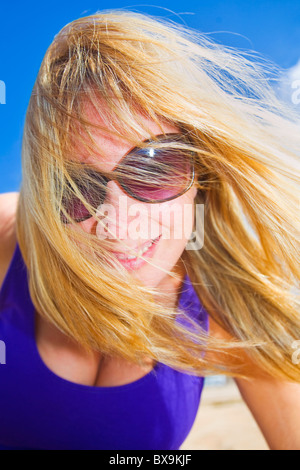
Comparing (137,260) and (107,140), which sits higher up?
(107,140)

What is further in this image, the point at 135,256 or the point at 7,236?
Answer: the point at 7,236

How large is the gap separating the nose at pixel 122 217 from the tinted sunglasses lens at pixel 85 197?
18 millimetres

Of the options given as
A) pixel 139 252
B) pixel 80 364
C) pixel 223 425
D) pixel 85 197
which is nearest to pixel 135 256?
pixel 139 252

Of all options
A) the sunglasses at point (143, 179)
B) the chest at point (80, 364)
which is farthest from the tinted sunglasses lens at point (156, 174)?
the chest at point (80, 364)

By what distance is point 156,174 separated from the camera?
3.24 ft

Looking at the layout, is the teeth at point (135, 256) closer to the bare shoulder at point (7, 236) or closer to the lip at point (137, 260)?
the lip at point (137, 260)

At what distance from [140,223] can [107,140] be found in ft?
0.75

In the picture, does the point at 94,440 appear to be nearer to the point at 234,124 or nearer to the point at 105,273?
the point at 105,273

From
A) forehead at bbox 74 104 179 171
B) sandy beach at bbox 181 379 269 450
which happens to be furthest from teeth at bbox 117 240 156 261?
sandy beach at bbox 181 379 269 450

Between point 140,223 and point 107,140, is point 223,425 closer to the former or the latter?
point 140,223

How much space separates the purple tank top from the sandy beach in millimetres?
1180

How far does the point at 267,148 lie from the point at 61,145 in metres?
0.58

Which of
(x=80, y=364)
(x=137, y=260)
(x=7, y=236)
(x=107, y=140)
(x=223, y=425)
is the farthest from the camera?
(x=223, y=425)

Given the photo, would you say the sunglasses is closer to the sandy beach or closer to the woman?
the woman
